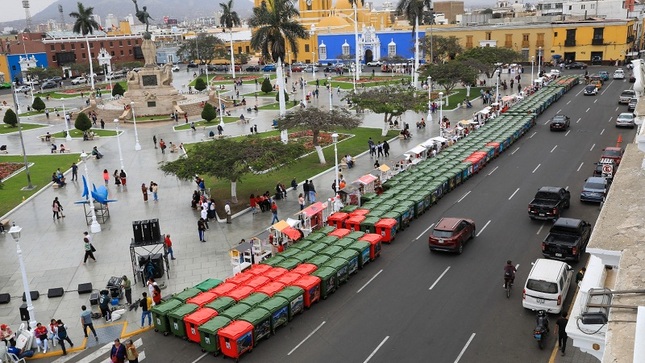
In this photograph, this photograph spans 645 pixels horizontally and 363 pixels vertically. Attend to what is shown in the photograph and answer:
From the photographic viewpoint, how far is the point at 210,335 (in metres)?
17.2

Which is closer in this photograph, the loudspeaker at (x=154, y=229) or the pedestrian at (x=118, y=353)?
the pedestrian at (x=118, y=353)

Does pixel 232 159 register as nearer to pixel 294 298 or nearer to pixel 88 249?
pixel 88 249

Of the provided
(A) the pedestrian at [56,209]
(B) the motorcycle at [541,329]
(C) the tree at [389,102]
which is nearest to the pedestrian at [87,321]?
(A) the pedestrian at [56,209]

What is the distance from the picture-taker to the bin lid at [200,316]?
17.8 meters

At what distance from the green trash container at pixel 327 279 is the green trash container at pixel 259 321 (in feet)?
9.71

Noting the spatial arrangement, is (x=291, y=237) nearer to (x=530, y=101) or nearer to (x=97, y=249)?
(x=97, y=249)

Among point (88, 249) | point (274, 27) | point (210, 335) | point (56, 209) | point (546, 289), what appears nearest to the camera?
point (210, 335)

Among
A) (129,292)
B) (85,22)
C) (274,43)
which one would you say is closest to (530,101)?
(274,43)

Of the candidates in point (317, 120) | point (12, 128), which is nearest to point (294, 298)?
point (317, 120)

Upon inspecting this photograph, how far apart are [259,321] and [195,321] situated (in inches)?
79.8

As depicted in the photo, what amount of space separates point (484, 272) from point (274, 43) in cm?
2956

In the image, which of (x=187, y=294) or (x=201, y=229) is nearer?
(x=187, y=294)

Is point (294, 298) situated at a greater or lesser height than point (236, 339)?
greater

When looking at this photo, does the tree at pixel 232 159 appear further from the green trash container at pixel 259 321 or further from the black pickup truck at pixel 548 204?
the black pickup truck at pixel 548 204
